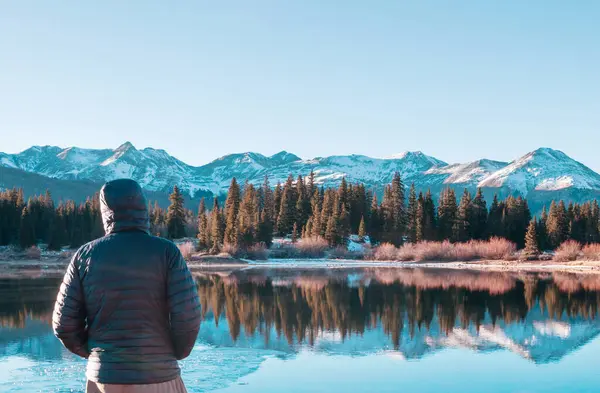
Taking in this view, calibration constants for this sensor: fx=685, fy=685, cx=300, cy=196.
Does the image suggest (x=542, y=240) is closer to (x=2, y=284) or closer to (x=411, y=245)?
(x=411, y=245)

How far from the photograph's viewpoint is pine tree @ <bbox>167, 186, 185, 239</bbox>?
302 feet

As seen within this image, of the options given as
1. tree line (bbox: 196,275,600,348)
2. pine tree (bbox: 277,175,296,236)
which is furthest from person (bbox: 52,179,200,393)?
pine tree (bbox: 277,175,296,236)

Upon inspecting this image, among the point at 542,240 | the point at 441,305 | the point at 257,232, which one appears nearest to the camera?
the point at 441,305

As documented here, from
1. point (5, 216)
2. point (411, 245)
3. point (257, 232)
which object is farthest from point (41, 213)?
point (411, 245)

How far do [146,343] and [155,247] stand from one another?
595 mm

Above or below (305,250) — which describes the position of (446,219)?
above

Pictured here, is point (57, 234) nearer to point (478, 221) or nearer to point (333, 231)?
point (333, 231)

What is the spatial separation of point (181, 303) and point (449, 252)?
71.9 m

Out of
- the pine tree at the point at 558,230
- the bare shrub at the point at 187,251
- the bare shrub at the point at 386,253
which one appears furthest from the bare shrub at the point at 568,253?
the bare shrub at the point at 187,251

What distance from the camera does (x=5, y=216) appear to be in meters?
89.8

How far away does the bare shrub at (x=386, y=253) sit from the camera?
7550 cm

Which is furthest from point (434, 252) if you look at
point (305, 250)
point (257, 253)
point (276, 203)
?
point (276, 203)

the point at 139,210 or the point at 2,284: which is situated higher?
the point at 139,210

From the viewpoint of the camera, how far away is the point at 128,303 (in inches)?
165
